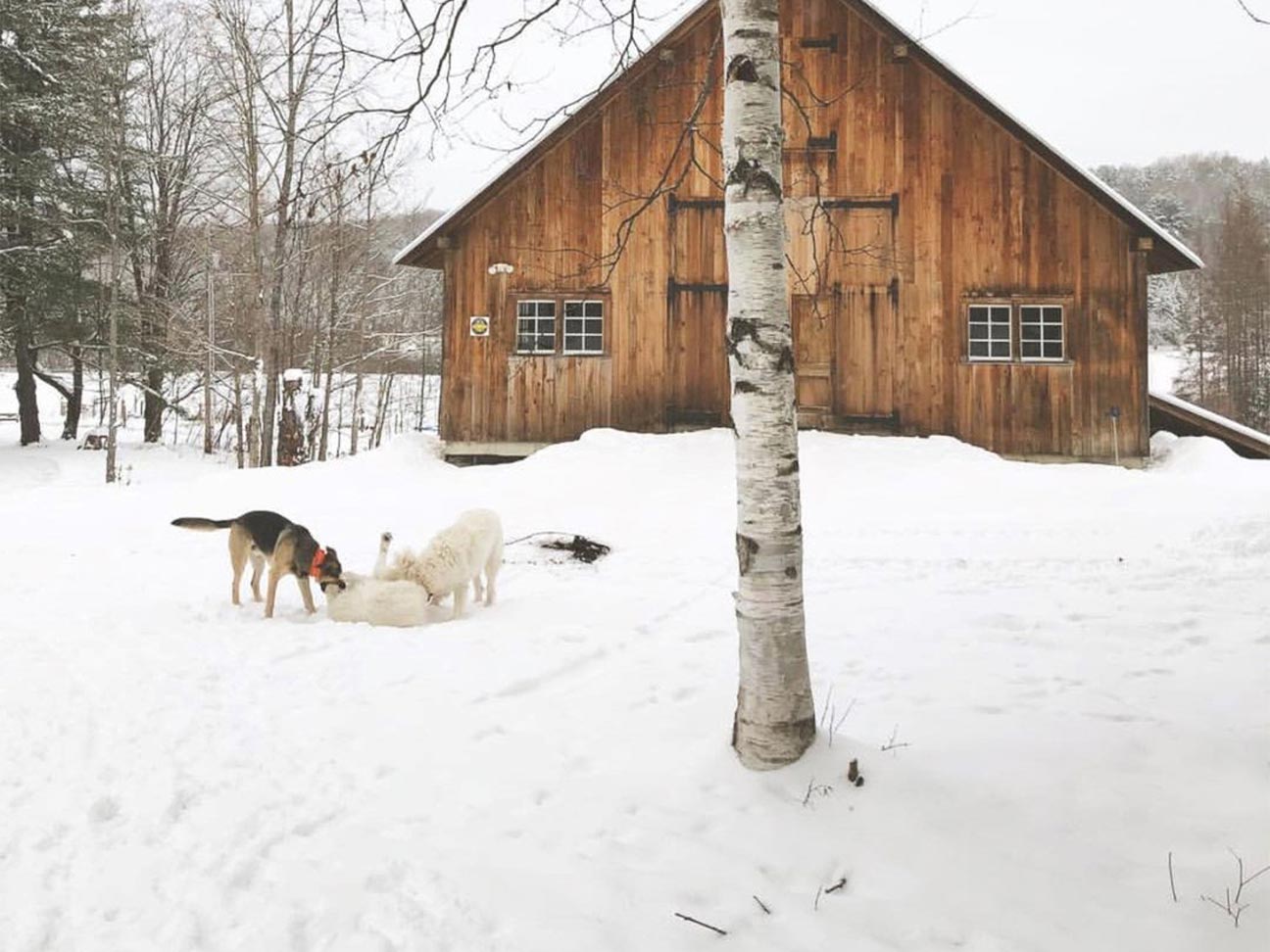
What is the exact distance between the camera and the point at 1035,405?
13703 mm

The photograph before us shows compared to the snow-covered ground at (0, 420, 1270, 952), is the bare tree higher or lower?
higher

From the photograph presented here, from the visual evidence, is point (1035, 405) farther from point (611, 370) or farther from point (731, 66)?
point (731, 66)

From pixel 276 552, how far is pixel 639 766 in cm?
403

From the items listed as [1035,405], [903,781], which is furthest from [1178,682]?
[1035,405]

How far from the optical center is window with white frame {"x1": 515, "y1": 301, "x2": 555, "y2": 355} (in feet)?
47.3

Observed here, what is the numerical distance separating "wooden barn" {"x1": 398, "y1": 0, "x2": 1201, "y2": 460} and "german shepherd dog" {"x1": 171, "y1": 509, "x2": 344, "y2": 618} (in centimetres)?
772

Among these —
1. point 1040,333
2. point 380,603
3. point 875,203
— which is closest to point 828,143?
point 875,203

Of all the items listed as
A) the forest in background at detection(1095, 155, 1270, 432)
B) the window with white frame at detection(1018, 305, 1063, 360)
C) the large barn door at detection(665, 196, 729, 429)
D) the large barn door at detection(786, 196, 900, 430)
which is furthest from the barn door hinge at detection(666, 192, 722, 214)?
the forest in background at detection(1095, 155, 1270, 432)

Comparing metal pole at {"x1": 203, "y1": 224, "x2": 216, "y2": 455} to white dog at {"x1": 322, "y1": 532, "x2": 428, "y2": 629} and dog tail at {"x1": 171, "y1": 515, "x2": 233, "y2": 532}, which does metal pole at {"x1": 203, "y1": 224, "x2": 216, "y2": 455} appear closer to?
dog tail at {"x1": 171, "y1": 515, "x2": 233, "y2": 532}

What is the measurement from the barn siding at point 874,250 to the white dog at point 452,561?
7579 millimetres

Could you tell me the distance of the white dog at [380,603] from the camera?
619 centimetres

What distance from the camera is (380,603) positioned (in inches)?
244

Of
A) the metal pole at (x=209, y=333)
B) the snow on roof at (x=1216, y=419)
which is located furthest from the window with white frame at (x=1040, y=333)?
the metal pole at (x=209, y=333)

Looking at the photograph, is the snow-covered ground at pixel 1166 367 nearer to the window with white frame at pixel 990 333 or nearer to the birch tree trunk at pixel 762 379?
the window with white frame at pixel 990 333
